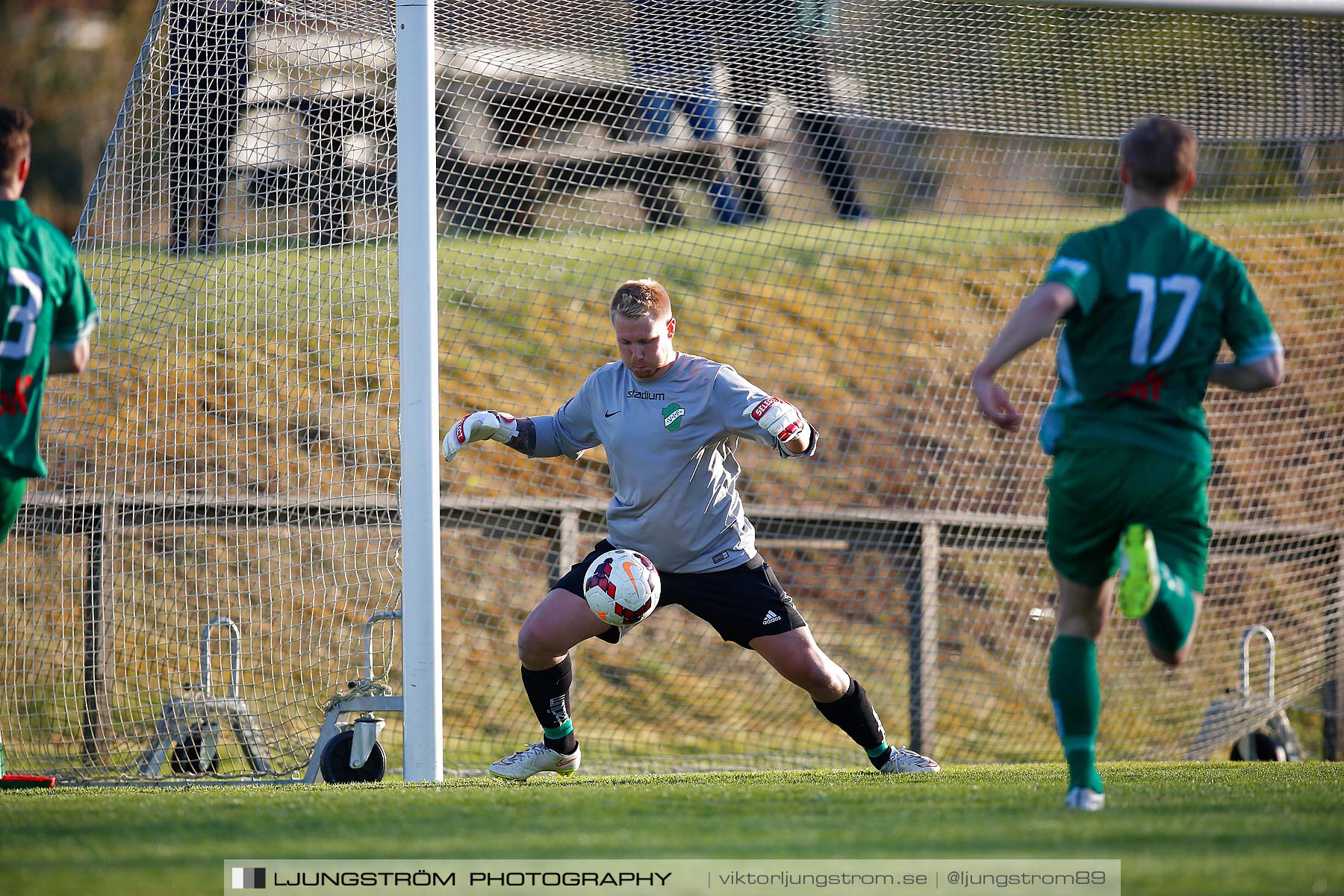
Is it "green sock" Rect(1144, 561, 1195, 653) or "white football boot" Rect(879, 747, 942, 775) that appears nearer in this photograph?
"green sock" Rect(1144, 561, 1195, 653)

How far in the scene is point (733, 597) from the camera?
446 cm

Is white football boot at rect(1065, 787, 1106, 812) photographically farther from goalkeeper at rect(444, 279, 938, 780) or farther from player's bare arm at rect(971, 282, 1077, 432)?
goalkeeper at rect(444, 279, 938, 780)

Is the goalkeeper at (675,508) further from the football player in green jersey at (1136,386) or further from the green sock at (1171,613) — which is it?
the green sock at (1171,613)

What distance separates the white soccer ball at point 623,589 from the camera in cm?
423

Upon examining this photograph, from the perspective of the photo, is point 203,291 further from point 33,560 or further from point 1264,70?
point 1264,70

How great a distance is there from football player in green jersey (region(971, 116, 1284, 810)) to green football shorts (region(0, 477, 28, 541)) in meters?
2.64

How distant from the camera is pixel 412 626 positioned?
4.70 m

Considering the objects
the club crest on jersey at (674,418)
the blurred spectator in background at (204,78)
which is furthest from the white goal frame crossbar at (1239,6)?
the blurred spectator in background at (204,78)

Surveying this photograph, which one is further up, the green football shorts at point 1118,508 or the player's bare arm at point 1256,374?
the player's bare arm at point 1256,374

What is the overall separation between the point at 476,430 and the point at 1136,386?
223 centimetres

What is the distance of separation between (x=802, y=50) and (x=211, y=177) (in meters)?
2.88

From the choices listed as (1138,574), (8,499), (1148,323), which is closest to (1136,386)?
(1148,323)

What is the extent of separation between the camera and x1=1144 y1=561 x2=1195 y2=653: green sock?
3.21m

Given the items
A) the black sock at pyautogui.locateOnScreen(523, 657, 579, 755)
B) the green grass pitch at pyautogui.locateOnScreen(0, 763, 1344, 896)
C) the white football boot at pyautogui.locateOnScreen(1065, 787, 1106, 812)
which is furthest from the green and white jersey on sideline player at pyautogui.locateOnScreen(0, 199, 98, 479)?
the white football boot at pyautogui.locateOnScreen(1065, 787, 1106, 812)
